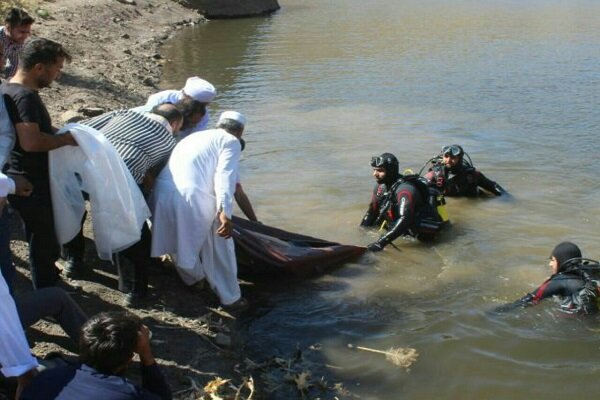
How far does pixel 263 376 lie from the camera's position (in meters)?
4.84

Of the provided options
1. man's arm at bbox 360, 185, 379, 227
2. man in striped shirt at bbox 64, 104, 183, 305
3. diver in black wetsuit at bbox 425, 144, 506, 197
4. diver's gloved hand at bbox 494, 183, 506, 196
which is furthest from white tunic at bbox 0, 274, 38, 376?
diver's gloved hand at bbox 494, 183, 506, 196

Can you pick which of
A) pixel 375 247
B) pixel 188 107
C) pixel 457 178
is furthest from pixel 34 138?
pixel 457 178

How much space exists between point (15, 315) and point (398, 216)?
4584 millimetres

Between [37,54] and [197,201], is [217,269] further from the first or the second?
[37,54]

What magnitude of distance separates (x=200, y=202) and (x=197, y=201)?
0.9 inches

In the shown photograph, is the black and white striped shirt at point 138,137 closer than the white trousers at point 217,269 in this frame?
Yes

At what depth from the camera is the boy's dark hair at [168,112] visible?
545cm

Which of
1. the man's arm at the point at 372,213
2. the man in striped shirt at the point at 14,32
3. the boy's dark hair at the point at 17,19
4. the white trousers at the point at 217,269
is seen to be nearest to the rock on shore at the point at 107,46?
the man in striped shirt at the point at 14,32

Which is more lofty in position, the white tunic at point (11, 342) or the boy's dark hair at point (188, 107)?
the boy's dark hair at point (188, 107)

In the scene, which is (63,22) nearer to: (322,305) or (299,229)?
(299,229)

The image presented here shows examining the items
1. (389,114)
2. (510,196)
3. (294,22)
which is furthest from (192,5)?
(510,196)

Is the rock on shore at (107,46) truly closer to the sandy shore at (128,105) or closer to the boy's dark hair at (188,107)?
the sandy shore at (128,105)

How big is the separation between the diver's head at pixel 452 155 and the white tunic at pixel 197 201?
3947 mm

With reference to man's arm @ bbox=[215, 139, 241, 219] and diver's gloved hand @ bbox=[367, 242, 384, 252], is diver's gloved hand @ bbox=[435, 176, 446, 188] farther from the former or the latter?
man's arm @ bbox=[215, 139, 241, 219]
